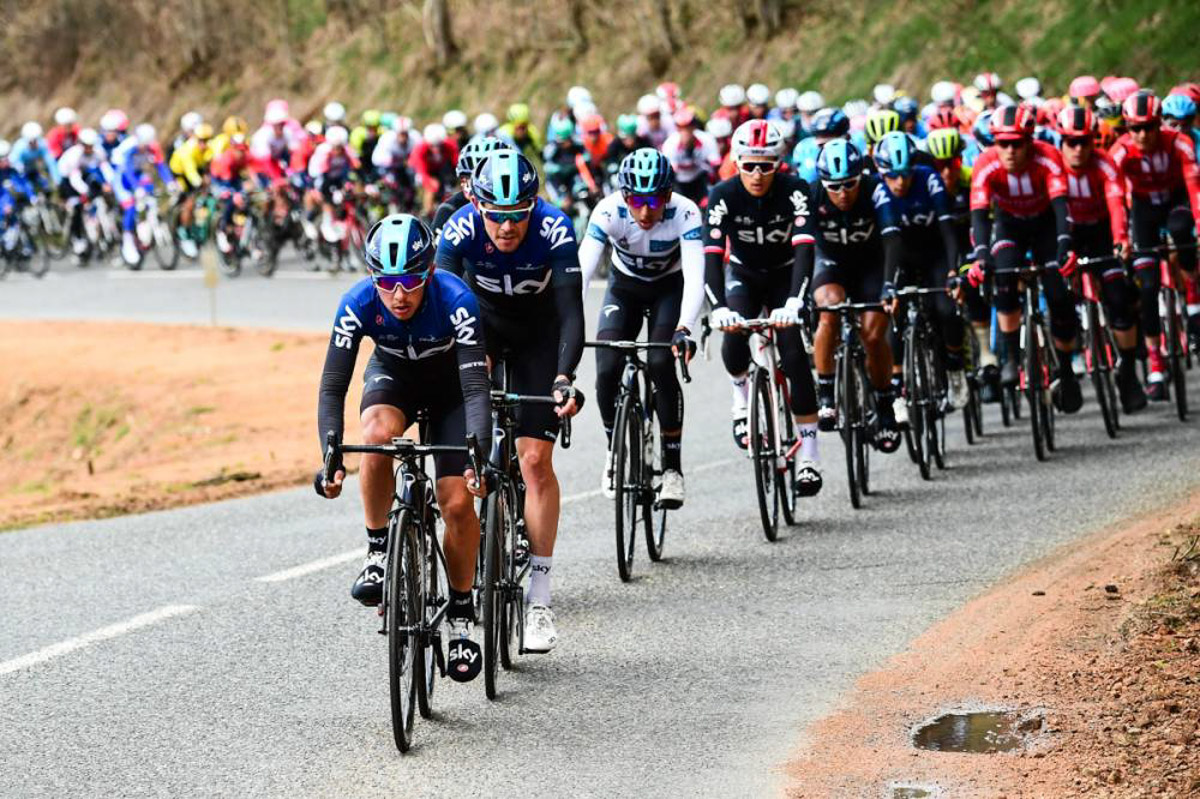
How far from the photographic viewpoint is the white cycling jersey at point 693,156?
2336 cm

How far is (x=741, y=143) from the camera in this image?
10945 millimetres

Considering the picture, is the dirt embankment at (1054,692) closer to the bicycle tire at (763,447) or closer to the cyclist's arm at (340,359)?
the bicycle tire at (763,447)

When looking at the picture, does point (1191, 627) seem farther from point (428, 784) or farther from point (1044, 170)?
→ point (1044, 170)

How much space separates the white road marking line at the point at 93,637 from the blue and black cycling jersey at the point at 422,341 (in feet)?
7.62

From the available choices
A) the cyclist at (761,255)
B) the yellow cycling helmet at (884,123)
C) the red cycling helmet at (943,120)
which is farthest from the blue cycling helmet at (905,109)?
the cyclist at (761,255)

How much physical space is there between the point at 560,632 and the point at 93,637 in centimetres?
222

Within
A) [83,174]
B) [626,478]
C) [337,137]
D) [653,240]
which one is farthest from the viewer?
[83,174]

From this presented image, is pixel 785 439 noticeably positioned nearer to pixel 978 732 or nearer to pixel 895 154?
pixel 895 154

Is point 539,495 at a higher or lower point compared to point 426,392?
lower

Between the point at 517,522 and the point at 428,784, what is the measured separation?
1933mm

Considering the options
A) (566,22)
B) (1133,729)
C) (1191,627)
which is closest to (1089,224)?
(1191,627)

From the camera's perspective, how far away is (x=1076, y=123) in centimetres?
1378

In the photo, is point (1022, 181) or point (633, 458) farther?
point (1022, 181)

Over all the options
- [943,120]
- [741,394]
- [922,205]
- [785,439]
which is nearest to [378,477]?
[741,394]
